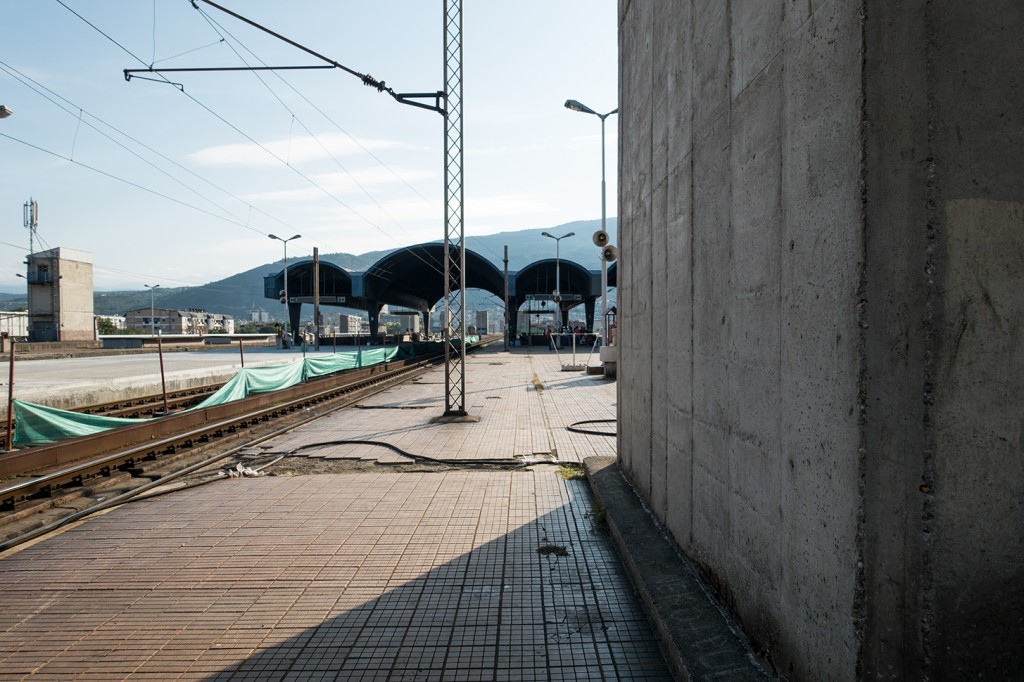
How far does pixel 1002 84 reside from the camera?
81.7 inches

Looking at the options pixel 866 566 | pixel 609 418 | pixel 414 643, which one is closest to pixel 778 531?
pixel 866 566

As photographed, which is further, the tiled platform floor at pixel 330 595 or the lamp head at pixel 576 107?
the lamp head at pixel 576 107

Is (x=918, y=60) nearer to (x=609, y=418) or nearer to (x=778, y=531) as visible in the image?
(x=778, y=531)

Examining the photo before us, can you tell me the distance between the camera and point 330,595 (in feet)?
14.3

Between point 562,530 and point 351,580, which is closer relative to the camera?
point 351,580

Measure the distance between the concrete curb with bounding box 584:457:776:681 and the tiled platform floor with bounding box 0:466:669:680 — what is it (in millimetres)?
205

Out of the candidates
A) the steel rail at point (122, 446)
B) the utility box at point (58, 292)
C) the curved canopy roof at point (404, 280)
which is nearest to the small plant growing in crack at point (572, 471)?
the steel rail at point (122, 446)

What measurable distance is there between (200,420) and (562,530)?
9529mm

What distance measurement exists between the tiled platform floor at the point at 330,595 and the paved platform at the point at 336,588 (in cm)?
1

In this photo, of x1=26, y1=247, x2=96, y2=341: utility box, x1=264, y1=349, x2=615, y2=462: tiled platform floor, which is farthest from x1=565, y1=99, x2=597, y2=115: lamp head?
x1=26, y1=247, x2=96, y2=341: utility box

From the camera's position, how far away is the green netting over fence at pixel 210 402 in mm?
9531

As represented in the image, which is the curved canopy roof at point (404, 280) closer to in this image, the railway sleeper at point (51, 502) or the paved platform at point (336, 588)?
the railway sleeper at point (51, 502)

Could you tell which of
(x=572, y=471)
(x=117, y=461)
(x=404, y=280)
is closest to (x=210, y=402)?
(x=117, y=461)

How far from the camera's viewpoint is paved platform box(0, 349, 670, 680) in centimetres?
354
